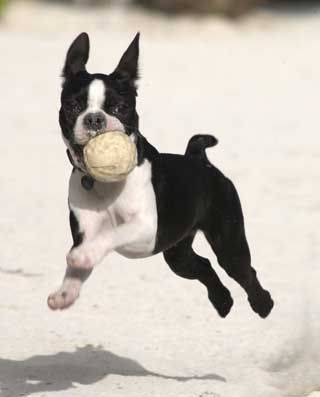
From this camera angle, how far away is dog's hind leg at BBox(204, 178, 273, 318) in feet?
21.6

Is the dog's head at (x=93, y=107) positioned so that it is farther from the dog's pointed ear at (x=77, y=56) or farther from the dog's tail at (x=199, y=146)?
the dog's tail at (x=199, y=146)

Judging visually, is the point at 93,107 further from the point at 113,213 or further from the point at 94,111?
the point at 113,213

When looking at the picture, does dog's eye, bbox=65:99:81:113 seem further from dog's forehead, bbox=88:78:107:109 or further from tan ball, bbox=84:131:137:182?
tan ball, bbox=84:131:137:182

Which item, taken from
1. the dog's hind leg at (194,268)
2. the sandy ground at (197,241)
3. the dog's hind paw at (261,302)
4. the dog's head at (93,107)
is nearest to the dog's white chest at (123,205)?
the dog's head at (93,107)

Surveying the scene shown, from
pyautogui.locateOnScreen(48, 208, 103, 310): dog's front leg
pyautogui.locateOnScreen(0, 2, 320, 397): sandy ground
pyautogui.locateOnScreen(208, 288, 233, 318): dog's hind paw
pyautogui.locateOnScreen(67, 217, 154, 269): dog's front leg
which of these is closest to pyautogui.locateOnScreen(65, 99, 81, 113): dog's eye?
pyautogui.locateOnScreen(48, 208, 103, 310): dog's front leg

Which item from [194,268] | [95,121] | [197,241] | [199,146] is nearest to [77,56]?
[95,121]

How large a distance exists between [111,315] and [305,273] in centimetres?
167

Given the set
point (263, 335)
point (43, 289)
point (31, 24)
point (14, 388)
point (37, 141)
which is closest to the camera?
point (14, 388)

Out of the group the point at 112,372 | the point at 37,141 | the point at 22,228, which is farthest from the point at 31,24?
the point at 112,372

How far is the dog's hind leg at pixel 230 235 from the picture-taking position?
6598mm

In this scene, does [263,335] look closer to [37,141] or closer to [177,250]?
[177,250]

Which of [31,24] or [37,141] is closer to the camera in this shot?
[37,141]

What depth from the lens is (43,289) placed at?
8578 millimetres

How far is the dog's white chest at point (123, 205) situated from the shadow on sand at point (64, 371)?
4.16 ft
